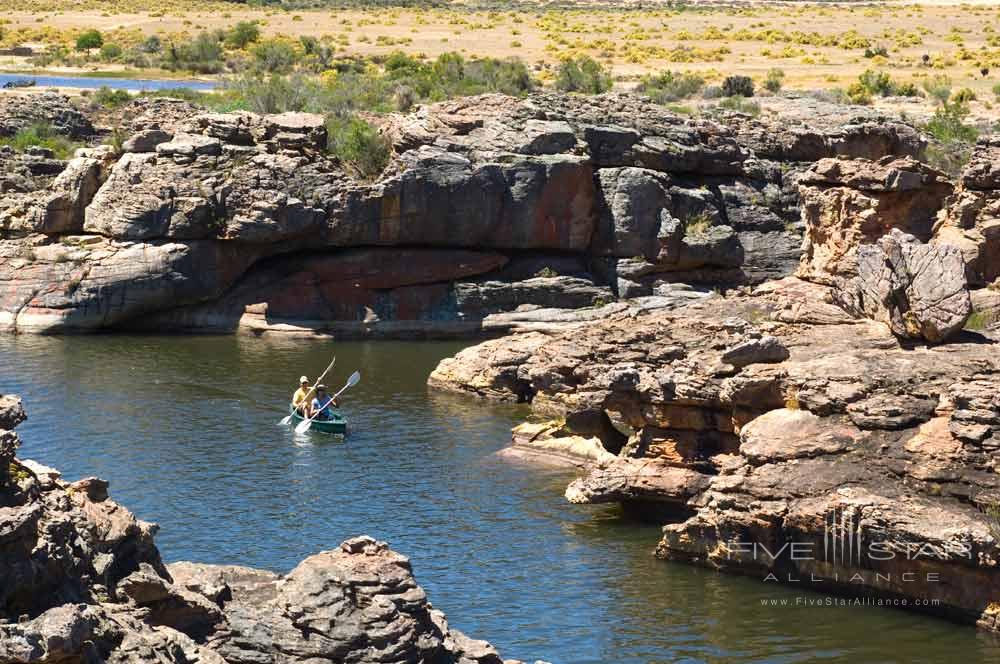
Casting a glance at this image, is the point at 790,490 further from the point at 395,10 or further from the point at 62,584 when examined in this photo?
the point at 395,10

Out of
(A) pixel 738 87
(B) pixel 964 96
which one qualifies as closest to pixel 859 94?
(B) pixel 964 96

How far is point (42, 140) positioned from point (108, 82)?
95.4 ft

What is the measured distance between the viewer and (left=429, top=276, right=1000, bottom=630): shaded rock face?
25703 millimetres

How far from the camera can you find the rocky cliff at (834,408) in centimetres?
2595

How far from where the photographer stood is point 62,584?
620 inches

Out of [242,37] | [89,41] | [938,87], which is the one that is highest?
[242,37]

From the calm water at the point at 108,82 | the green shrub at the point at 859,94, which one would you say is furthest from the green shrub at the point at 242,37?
the green shrub at the point at 859,94

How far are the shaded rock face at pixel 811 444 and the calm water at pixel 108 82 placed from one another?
64648mm

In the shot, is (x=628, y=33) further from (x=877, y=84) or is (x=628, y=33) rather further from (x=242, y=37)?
(x=877, y=84)

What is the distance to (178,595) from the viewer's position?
17359 mm

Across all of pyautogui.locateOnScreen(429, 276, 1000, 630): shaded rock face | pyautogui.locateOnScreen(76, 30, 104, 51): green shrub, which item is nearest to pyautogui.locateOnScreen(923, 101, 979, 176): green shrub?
pyautogui.locateOnScreen(429, 276, 1000, 630): shaded rock face

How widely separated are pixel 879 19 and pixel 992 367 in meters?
117

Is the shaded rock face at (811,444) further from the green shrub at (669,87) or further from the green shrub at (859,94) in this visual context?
the green shrub at (859,94)

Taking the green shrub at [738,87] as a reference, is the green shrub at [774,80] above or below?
above
